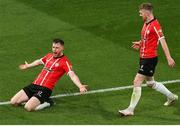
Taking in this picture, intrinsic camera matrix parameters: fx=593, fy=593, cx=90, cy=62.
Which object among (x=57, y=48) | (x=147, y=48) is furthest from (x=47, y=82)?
(x=147, y=48)

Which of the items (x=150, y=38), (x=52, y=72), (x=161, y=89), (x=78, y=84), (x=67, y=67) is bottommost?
(x=161, y=89)

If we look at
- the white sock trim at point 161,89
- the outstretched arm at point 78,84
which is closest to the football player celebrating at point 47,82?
the outstretched arm at point 78,84

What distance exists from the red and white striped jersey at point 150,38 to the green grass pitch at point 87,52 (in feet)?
4.77

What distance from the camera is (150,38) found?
14523mm

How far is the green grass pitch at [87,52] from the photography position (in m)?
14.5

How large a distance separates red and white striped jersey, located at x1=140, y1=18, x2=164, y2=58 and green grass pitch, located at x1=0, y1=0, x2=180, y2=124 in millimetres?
1453

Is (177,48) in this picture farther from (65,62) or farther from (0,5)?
(0,5)

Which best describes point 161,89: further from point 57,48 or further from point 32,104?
A: point 32,104

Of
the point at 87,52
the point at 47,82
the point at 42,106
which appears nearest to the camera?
the point at 42,106

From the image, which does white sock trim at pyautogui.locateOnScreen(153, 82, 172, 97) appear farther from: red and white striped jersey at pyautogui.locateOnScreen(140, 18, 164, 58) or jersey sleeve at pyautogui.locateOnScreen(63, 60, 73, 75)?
jersey sleeve at pyautogui.locateOnScreen(63, 60, 73, 75)

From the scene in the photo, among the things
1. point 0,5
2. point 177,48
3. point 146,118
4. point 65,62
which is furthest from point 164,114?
point 0,5

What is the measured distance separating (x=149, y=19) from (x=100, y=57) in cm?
471

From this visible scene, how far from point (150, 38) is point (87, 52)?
5.21 metres

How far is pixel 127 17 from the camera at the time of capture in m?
23.1
